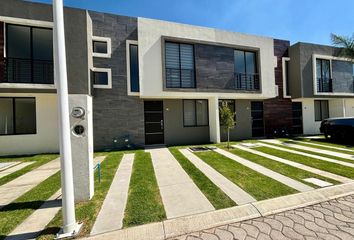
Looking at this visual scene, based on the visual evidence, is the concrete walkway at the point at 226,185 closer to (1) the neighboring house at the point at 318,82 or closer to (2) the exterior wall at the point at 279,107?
(2) the exterior wall at the point at 279,107

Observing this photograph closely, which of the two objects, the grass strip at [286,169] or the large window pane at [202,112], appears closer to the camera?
the grass strip at [286,169]

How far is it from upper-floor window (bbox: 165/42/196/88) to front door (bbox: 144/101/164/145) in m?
2.00

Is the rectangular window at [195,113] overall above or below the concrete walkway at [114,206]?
above

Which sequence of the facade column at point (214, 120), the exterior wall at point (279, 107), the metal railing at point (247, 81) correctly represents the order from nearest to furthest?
1. the facade column at point (214, 120)
2. the metal railing at point (247, 81)
3. the exterior wall at point (279, 107)

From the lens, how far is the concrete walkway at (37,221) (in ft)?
10.1

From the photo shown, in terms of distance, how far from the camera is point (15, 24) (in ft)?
31.1

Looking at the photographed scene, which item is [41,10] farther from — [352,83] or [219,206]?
[352,83]

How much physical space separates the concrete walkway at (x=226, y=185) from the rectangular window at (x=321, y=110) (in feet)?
52.1

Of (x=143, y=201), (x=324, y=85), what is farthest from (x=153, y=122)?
(x=324, y=85)

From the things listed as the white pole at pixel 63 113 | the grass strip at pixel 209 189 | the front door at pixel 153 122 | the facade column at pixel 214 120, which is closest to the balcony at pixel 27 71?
the front door at pixel 153 122

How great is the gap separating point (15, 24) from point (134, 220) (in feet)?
38.2

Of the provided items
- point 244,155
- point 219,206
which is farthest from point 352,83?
point 219,206

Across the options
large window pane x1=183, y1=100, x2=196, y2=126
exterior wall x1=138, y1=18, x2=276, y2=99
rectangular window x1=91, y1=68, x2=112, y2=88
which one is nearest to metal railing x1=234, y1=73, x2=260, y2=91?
exterior wall x1=138, y1=18, x2=276, y2=99

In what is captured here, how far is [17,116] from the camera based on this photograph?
1039cm
